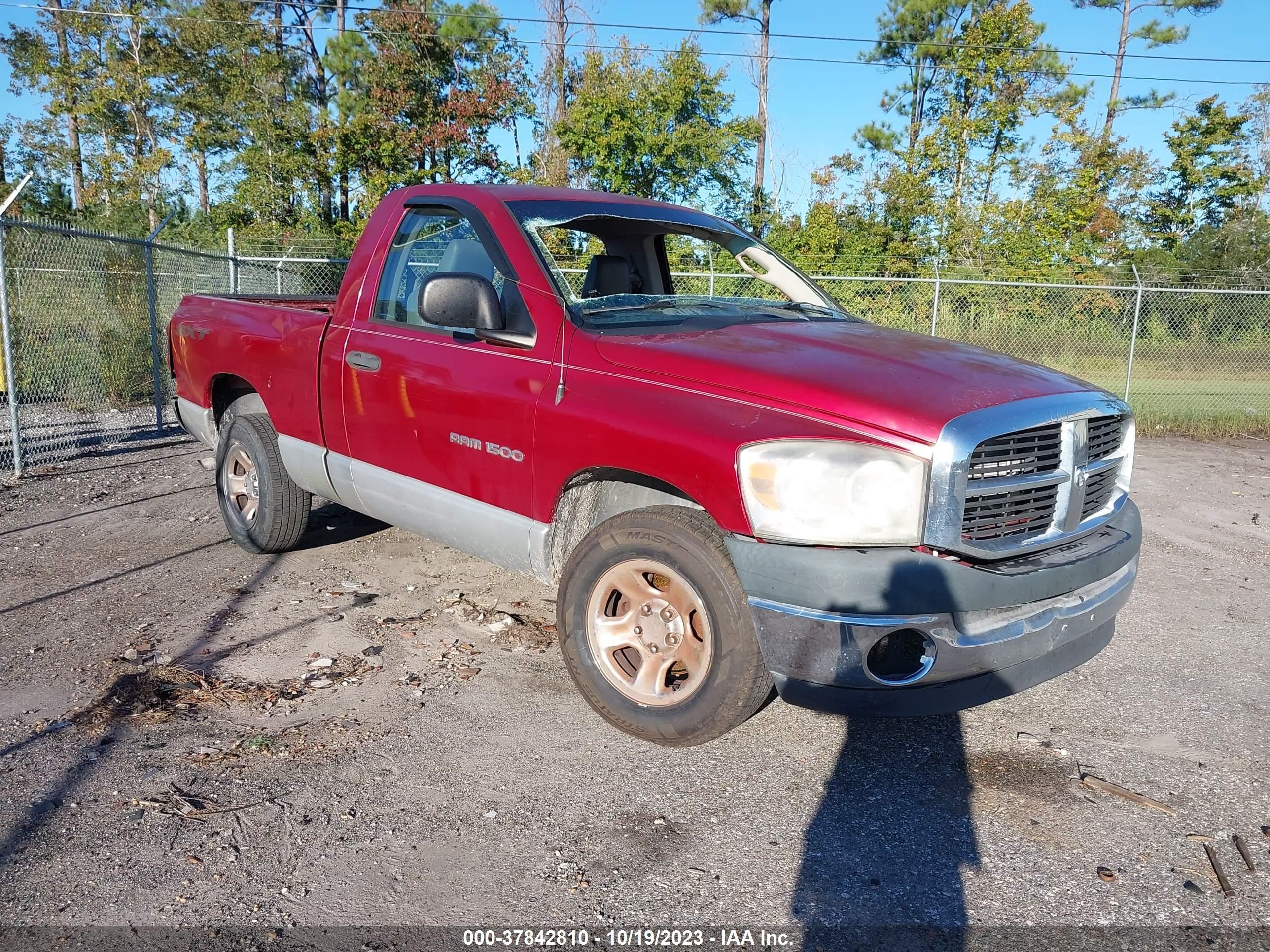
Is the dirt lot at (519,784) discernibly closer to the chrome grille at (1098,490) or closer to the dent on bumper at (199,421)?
the chrome grille at (1098,490)

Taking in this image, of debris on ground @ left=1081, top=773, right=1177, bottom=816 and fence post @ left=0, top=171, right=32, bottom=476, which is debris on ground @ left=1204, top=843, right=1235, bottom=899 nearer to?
debris on ground @ left=1081, top=773, right=1177, bottom=816

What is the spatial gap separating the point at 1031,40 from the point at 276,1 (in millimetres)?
23128

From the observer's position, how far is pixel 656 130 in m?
24.2

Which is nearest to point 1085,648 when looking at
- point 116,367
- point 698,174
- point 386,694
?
point 386,694

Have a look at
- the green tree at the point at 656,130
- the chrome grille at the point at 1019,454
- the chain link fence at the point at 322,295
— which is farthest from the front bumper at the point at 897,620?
the green tree at the point at 656,130

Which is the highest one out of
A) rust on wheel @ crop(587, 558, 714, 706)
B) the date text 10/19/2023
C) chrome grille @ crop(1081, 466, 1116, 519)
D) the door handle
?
the door handle

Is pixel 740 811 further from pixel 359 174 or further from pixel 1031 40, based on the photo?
pixel 1031 40

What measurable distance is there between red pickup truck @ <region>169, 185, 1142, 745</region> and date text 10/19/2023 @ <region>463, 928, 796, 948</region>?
717mm

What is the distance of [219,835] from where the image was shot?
8.89ft

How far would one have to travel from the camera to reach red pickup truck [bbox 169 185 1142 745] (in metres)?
2.75

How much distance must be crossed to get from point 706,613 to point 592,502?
2.82 ft

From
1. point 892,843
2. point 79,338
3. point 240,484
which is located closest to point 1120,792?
point 892,843

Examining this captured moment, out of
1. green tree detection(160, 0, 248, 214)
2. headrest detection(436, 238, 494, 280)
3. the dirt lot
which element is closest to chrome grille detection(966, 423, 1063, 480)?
the dirt lot

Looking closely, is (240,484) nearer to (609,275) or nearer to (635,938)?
(609,275)
